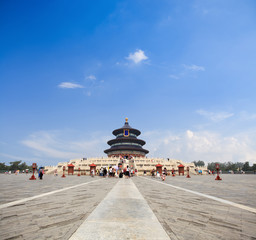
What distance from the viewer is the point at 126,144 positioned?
250ft

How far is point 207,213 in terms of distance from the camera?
4.73m

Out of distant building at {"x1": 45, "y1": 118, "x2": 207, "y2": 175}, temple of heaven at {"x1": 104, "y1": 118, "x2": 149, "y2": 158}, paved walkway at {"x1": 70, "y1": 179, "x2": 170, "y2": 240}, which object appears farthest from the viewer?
temple of heaven at {"x1": 104, "y1": 118, "x2": 149, "y2": 158}

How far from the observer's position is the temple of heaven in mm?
72562

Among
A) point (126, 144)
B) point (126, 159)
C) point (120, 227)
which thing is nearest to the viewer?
point (120, 227)

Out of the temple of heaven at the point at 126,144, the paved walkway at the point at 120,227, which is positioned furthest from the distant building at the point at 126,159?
the paved walkway at the point at 120,227

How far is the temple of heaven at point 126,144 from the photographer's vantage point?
72.6 metres

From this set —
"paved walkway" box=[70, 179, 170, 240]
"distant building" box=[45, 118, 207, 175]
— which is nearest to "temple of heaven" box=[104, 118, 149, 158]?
"distant building" box=[45, 118, 207, 175]

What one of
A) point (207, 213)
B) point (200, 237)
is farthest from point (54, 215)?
point (207, 213)

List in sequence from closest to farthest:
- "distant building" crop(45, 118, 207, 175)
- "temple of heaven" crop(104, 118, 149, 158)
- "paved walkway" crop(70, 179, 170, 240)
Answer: "paved walkway" crop(70, 179, 170, 240) < "distant building" crop(45, 118, 207, 175) < "temple of heaven" crop(104, 118, 149, 158)

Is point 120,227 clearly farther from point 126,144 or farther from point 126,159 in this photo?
point 126,144

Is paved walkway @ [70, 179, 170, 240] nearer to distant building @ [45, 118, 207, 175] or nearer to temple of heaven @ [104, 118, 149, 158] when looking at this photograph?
distant building @ [45, 118, 207, 175]

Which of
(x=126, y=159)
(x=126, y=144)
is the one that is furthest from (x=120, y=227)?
(x=126, y=144)

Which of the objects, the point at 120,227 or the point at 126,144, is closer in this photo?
the point at 120,227

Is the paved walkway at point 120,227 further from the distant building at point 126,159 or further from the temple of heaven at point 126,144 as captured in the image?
the temple of heaven at point 126,144
